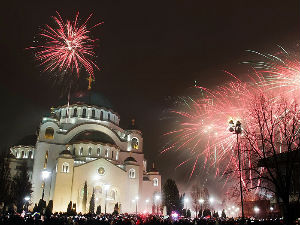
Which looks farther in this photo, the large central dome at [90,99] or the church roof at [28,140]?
the church roof at [28,140]

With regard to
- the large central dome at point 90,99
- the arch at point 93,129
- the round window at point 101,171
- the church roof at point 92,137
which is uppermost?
the large central dome at point 90,99

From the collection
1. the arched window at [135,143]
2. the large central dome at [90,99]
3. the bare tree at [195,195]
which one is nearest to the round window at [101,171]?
the arched window at [135,143]

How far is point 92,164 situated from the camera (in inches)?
2084

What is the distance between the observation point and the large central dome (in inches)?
2562

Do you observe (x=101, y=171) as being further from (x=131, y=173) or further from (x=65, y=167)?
(x=131, y=173)

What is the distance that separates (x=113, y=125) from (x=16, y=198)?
2578 cm

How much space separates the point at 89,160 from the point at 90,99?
16.3 meters

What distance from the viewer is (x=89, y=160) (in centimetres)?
5462

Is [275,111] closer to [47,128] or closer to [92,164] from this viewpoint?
[92,164]

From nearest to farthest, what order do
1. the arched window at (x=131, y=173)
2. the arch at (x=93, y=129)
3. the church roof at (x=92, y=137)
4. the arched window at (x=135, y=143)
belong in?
the church roof at (x=92, y=137), the arched window at (x=131, y=173), the arch at (x=93, y=129), the arched window at (x=135, y=143)

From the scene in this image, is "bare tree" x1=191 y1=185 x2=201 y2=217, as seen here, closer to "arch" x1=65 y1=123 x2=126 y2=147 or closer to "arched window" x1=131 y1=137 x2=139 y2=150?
"arched window" x1=131 y1=137 x2=139 y2=150

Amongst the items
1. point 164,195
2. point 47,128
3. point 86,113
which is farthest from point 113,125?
point 164,195

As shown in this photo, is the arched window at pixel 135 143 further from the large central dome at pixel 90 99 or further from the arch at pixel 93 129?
the large central dome at pixel 90 99

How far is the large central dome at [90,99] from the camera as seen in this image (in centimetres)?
6506
